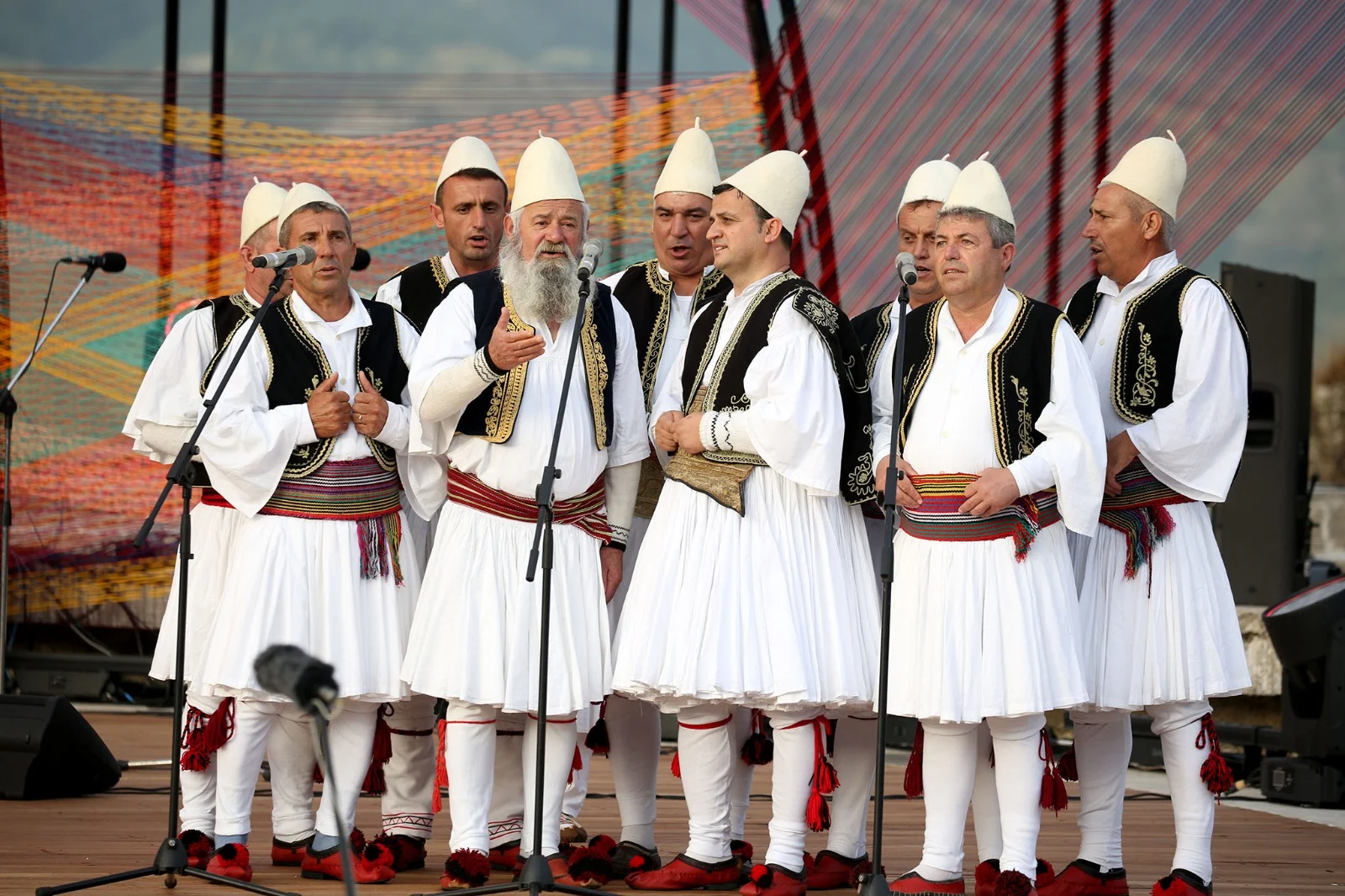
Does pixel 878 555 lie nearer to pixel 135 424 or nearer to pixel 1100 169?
pixel 135 424

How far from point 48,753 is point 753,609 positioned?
2.92 meters

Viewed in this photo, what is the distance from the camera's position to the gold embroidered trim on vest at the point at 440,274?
5004mm

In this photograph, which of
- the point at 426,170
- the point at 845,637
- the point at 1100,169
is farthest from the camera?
the point at 426,170

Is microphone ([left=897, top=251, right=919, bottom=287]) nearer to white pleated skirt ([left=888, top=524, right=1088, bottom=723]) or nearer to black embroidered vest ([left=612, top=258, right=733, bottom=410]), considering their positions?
white pleated skirt ([left=888, top=524, right=1088, bottom=723])

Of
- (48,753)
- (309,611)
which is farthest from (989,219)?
(48,753)

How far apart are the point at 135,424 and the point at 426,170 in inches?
172

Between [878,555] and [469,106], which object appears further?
[469,106]

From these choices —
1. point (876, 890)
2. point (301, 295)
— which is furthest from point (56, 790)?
point (876, 890)

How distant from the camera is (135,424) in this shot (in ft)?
15.5

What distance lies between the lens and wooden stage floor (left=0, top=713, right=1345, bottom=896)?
4371 millimetres

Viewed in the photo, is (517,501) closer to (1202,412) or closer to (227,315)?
(227,315)

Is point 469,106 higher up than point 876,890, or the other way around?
point 469,106

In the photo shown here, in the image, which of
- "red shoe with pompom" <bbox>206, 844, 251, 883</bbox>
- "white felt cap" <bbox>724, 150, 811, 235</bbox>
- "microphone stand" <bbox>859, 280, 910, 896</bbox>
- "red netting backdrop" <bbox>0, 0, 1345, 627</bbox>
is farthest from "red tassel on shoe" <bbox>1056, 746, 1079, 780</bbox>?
"red netting backdrop" <bbox>0, 0, 1345, 627</bbox>

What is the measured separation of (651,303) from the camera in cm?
488
